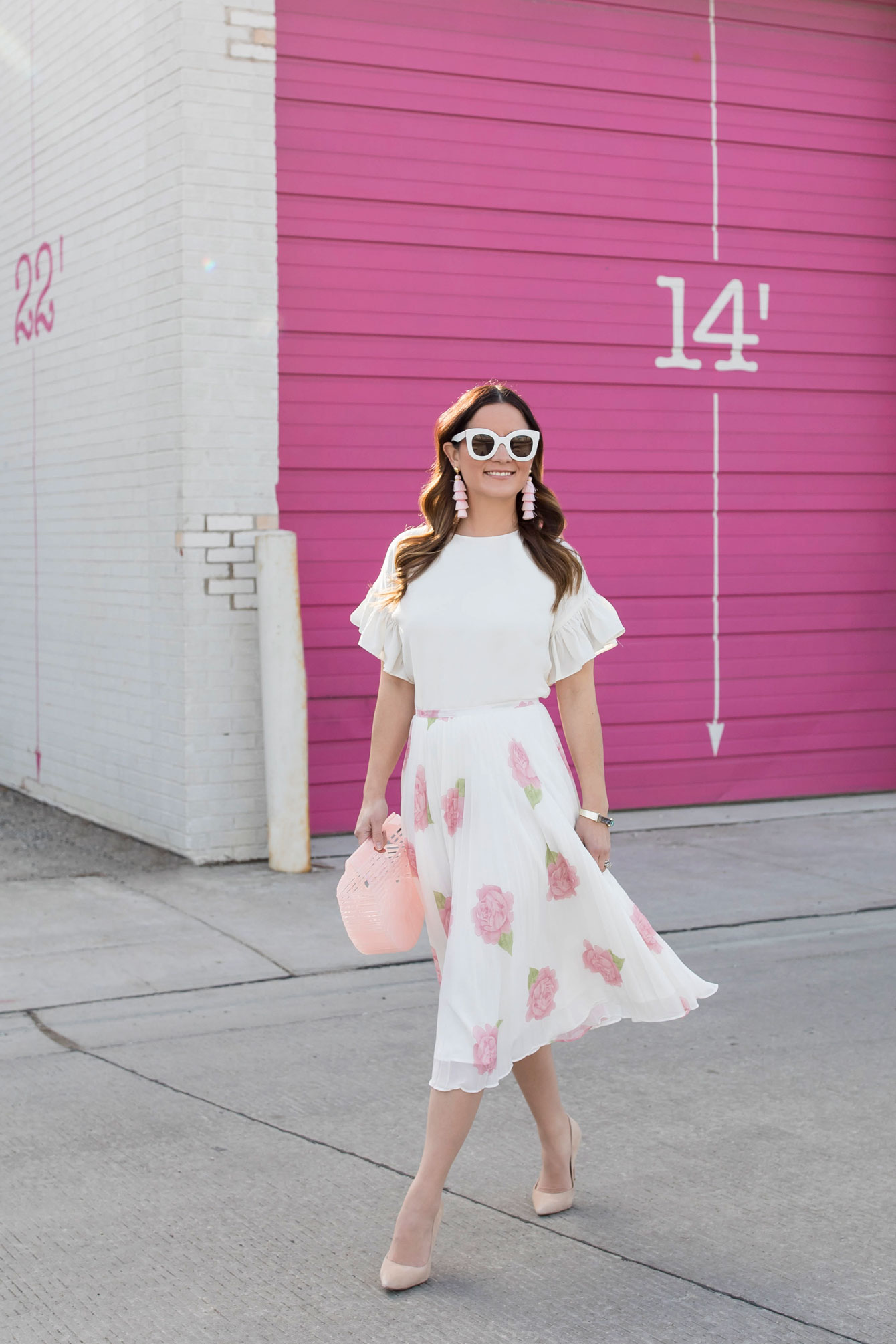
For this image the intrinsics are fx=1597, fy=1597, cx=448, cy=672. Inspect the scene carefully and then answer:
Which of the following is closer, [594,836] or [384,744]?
[594,836]

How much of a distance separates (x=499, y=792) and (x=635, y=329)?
607 centimetres

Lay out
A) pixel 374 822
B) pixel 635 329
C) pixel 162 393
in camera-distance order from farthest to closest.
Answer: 1. pixel 635 329
2. pixel 162 393
3. pixel 374 822

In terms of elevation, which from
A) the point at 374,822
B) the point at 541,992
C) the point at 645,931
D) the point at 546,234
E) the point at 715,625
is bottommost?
the point at 541,992

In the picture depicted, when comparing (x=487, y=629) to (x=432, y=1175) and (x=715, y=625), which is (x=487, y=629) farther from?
(x=715, y=625)

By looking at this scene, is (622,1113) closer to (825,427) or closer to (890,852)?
(890,852)

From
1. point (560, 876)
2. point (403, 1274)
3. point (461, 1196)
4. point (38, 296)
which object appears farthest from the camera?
point (38, 296)

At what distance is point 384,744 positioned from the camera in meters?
3.74

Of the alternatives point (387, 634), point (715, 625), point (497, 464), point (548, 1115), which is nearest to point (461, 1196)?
point (548, 1115)

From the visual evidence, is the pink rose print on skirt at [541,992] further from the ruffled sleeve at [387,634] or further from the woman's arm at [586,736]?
the ruffled sleeve at [387,634]

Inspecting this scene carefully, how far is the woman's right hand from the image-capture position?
3.68m

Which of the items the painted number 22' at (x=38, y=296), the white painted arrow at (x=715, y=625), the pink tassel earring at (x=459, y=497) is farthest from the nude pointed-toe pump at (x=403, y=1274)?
the painted number 22' at (x=38, y=296)

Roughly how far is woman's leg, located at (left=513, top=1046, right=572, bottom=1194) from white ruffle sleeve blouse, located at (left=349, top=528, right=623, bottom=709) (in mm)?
847

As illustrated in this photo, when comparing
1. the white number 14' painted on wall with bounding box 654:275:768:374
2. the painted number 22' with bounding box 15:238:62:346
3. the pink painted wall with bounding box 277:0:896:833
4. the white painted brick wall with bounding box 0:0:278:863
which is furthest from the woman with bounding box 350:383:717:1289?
the painted number 22' with bounding box 15:238:62:346

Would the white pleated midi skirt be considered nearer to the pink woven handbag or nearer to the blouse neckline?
the pink woven handbag
